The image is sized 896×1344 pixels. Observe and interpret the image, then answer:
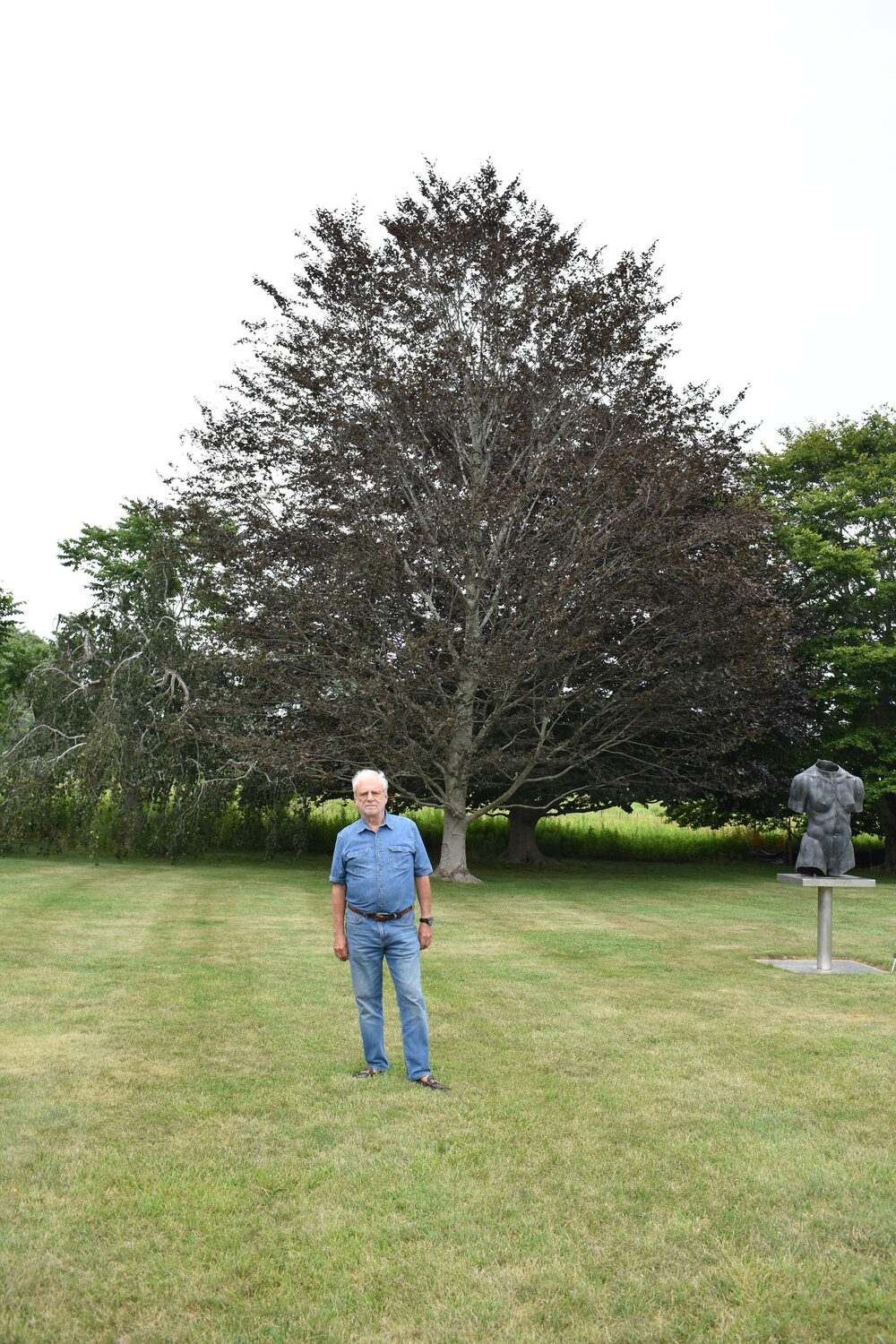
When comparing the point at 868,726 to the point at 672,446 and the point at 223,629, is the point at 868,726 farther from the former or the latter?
the point at 223,629

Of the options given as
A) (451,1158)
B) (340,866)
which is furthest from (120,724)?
(451,1158)

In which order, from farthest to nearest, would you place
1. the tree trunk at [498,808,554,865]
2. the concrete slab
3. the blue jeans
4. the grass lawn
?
1. the tree trunk at [498,808,554,865]
2. the concrete slab
3. the blue jeans
4. the grass lawn

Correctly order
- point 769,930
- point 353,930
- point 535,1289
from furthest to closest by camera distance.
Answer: point 769,930, point 353,930, point 535,1289

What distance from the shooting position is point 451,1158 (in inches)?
183

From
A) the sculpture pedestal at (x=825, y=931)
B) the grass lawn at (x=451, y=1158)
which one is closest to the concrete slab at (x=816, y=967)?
the sculpture pedestal at (x=825, y=931)

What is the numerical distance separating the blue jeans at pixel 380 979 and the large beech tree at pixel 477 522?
1108cm

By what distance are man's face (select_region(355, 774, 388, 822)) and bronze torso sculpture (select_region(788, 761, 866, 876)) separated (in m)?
6.36

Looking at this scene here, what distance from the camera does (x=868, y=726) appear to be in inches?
1000

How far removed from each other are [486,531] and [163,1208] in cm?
1550

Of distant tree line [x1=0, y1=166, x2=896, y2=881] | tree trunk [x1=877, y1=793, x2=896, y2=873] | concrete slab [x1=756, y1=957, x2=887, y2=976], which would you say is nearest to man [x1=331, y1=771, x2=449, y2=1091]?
concrete slab [x1=756, y1=957, x2=887, y2=976]

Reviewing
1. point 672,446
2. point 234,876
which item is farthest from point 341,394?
point 234,876

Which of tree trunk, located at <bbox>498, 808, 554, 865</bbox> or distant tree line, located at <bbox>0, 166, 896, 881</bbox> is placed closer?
distant tree line, located at <bbox>0, 166, 896, 881</bbox>

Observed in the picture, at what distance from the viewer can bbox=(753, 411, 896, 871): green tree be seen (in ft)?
81.9

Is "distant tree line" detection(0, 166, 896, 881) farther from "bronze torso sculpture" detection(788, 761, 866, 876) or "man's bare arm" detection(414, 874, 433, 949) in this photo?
"man's bare arm" detection(414, 874, 433, 949)
